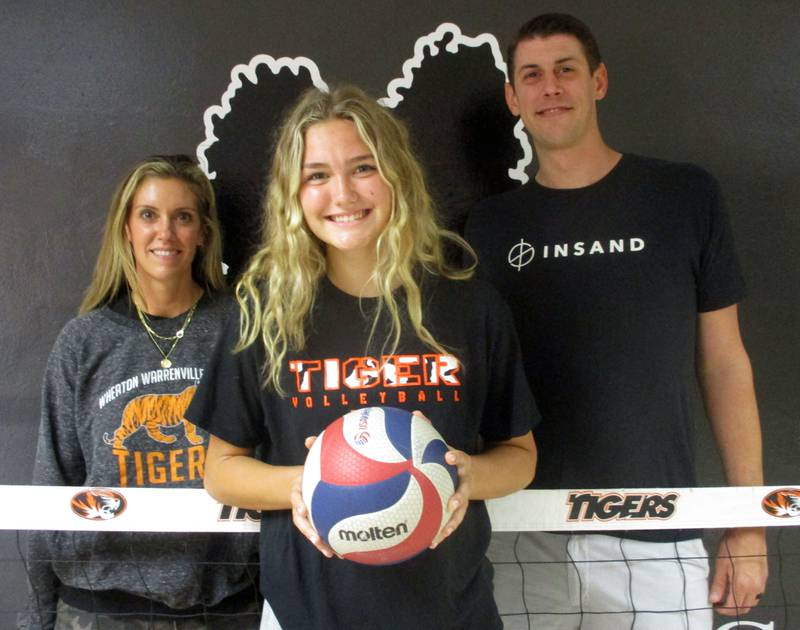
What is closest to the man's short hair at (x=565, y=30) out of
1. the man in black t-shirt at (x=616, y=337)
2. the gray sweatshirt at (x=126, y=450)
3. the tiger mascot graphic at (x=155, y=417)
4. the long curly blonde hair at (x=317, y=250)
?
the man in black t-shirt at (x=616, y=337)

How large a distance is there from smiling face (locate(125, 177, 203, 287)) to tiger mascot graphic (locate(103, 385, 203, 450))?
0.36 meters

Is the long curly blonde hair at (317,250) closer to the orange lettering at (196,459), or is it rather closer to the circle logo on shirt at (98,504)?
the orange lettering at (196,459)

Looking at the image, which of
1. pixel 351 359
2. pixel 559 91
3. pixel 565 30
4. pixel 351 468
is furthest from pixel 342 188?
pixel 565 30

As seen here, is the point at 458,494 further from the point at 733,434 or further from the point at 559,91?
the point at 559,91

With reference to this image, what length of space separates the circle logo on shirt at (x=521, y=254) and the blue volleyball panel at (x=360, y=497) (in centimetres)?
102

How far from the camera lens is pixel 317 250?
166 centimetres

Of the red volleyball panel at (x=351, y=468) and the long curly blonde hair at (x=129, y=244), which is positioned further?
the long curly blonde hair at (x=129, y=244)

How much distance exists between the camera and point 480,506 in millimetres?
1653

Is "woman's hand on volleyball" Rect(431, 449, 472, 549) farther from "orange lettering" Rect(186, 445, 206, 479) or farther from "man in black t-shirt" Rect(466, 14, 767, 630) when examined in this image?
"orange lettering" Rect(186, 445, 206, 479)

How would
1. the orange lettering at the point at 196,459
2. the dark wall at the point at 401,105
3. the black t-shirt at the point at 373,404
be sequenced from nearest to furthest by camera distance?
the black t-shirt at the point at 373,404 → the orange lettering at the point at 196,459 → the dark wall at the point at 401,105

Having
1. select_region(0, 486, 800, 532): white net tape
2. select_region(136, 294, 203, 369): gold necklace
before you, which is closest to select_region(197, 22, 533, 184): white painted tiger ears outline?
select_region(136, 294, 203, 369): gold necklace

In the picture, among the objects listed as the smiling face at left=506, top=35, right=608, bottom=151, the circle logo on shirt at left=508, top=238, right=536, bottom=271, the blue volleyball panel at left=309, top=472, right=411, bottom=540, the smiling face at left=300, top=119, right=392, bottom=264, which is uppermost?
the smiling face at left=506, top=35, right=608, bottom=151

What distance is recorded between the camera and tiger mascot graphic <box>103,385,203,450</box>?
81.5 inches

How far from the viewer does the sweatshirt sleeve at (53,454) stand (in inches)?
83.9
